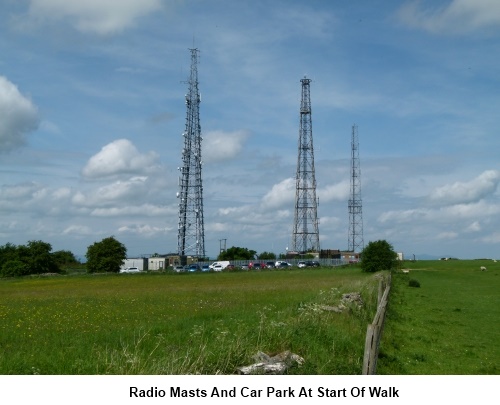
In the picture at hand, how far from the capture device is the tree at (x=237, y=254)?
461 feet

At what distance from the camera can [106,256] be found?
370 feet

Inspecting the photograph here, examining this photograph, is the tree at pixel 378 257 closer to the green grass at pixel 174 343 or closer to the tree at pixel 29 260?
the green grass at pixel 174 343

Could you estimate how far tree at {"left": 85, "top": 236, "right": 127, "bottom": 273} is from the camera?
11194 cm

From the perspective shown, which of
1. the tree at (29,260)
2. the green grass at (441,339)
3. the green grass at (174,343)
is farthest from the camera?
the tree at (29,260)

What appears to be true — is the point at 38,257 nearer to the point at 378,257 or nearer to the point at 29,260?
the point at 29,260

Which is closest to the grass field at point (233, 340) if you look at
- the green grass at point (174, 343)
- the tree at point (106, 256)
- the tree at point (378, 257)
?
the green grass at point (174, 343)

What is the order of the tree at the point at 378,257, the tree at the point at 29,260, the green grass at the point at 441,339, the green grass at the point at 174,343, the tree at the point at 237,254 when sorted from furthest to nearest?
the tree at the point at 237,254 → the tree at the point at 29,260 → the tree at the point at 378,257 → the green grass at the point at 441,339 → the green grass at the point at 174,343

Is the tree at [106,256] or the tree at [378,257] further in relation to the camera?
the tree at [106,256]

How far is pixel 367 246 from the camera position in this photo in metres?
78.9

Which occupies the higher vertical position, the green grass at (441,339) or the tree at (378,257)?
the tree at (378,257)

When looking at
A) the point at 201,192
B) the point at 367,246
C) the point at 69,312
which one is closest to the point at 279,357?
the point at 69,312

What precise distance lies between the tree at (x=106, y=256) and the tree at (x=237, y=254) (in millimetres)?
33089
